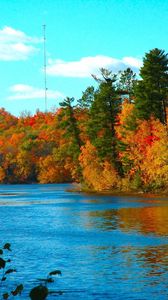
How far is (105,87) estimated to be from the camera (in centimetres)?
9569

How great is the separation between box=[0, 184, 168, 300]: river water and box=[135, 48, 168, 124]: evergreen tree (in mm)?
31530

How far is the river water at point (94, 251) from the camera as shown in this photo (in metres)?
22.4

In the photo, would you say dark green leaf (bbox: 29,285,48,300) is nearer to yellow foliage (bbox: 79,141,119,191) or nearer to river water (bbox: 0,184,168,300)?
river water (bbox: 0,184,168,300)

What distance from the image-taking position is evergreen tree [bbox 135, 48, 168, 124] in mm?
85031

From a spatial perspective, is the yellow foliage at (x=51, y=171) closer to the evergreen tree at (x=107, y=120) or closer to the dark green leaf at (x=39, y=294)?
the evergreen tree at (x=107, y=120)

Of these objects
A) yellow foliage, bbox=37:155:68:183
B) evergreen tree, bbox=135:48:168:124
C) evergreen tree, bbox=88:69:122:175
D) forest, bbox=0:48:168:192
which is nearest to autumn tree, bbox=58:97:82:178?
forest, bbox=0:48:168:192

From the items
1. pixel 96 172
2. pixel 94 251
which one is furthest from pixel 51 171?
pixel 94 251

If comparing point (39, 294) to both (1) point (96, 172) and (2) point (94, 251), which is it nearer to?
(2) point (94, 251)

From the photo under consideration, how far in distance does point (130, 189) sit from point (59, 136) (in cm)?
8513

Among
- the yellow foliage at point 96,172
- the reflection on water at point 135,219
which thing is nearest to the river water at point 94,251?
the reflection on water at point 135,219

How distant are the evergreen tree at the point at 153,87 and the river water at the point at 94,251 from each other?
31.5 meters

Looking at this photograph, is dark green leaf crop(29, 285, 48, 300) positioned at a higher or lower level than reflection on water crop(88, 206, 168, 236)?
higher

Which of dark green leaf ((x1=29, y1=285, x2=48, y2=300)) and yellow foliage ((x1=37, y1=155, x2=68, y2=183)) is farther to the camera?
yellow foliage ((x1=37, y1=155, x2=68, y2=183))

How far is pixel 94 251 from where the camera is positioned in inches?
1230
